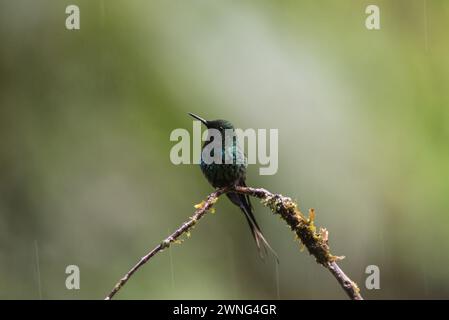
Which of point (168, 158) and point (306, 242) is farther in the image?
point (168, 158)

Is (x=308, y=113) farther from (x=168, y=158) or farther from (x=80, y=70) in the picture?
(x=80, y=70)

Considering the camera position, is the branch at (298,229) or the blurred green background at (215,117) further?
the blurred green background at (215,117)

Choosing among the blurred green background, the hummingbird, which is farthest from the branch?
the blurred green background

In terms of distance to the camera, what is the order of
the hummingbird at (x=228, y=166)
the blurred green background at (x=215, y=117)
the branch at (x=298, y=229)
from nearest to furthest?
1. the branch at (x=298, y=229)
2. the hummingbird at (x=228, y=166)
3. the blurred green background at (x=215, y=117)

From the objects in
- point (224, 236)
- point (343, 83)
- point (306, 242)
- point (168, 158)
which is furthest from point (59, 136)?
point (306, 242)

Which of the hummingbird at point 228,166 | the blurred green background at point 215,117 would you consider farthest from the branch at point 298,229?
the blurred green background at point 215,117

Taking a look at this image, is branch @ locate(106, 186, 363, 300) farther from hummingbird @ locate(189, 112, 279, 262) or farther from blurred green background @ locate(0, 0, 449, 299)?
blurred green background @ locate(0, 0, 449, 299)

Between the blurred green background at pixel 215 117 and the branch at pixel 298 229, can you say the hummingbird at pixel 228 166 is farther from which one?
the blurred green background at pixel 215 117

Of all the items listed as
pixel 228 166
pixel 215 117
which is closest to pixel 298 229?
pixel 228 166
